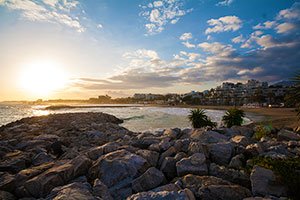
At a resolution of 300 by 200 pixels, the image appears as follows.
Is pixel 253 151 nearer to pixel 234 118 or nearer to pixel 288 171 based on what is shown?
pixel 288 171

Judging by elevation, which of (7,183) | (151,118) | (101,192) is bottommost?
(151,118)

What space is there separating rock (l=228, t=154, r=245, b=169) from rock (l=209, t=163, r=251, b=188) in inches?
20.6

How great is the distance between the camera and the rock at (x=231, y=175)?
5449 millimetres

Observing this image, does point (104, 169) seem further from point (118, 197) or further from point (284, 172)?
point (284, 172)

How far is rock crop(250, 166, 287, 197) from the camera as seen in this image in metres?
4.85

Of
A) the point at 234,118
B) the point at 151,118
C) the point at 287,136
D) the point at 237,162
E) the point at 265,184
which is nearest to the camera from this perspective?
the point at 265,184

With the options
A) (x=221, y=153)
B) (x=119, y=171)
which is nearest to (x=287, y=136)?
(x=221, y=153)

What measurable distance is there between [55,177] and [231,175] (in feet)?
15.1

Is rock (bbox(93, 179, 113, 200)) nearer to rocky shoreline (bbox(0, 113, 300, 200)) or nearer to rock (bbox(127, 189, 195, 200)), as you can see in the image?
rocky shoreline (bbox(0, 113, 300, 200))

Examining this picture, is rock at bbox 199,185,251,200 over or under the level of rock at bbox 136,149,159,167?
under

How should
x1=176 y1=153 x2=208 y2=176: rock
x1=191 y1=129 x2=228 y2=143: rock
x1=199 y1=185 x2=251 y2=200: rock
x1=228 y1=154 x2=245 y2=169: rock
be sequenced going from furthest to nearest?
x1=191 y1=129 x2=228 y2=143: rock → x1=228 y1=154 x2=245 y2=169: rock → x1=176 y1=153 x2=208 y2=176: rock → x1=199 y1=185 x2=251 y2=200: rock

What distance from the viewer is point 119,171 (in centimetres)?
608

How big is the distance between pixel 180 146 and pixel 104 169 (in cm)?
304

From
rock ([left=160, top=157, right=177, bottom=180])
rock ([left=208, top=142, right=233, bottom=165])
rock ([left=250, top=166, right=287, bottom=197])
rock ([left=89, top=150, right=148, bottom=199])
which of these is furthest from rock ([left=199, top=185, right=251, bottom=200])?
rock ([left=208, top=142, right=233, bottom=165])
